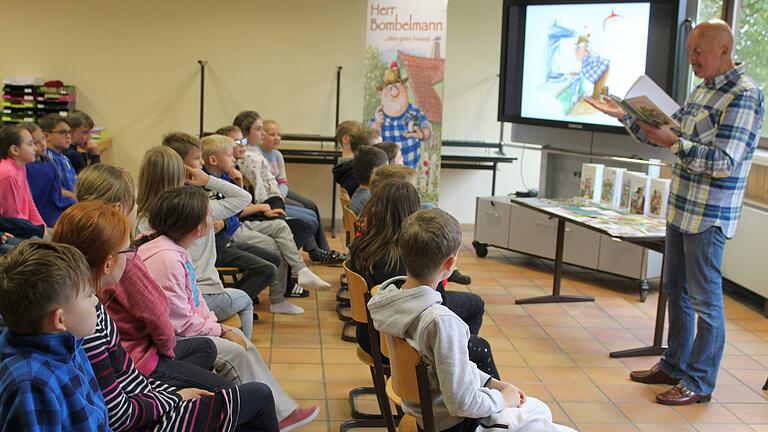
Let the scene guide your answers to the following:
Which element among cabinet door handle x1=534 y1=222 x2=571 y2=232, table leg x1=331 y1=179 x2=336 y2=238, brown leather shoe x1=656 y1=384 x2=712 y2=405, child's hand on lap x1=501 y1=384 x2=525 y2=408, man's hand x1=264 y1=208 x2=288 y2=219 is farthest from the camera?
table leg x1=331 y1=179 x2=336 y2=238

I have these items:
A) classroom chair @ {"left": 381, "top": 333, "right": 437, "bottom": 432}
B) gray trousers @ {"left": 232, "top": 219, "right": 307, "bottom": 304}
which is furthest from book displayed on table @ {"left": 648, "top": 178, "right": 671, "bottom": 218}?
classroom chair @ {"left": 381, "top": 333, "right": 437, "bottom": 432}

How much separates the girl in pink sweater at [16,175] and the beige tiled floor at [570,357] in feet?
4.53

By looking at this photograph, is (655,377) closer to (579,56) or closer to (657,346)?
(657,346)

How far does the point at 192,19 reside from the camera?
7.46 m

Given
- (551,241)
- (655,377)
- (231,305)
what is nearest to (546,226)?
(551,241)

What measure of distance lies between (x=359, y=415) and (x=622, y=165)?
3.38m

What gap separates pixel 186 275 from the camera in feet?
9.48

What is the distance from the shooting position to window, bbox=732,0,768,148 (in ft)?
18.4

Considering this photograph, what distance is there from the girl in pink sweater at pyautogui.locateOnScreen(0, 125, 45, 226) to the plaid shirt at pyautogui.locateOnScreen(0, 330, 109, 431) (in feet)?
9.45

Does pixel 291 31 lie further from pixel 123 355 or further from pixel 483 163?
pixel 123 355

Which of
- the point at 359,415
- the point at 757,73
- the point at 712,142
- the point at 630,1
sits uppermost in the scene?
the point at 630,1

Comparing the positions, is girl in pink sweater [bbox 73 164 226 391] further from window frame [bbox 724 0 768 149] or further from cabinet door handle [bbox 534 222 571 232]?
window frame [bbox 724 0 768 149]

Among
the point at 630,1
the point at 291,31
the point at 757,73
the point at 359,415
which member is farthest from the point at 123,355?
the point at 291,31

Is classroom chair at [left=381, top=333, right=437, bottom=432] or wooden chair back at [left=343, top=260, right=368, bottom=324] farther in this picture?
wooden chair back at [left=343, top=260, right=368, bottom=324]
